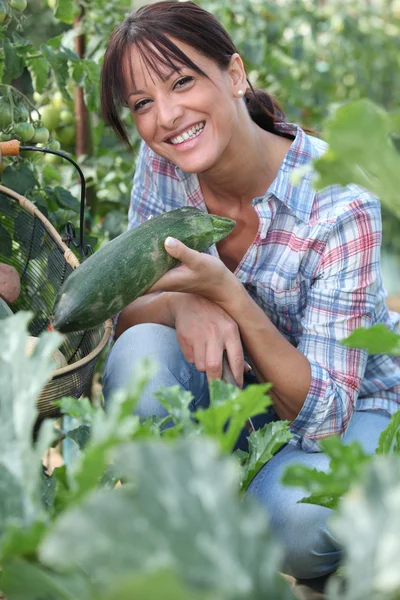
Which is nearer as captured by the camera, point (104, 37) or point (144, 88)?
point (144, 88)

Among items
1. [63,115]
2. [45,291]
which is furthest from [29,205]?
[63,115]

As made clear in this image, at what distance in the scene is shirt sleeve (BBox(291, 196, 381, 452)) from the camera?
1607 mm

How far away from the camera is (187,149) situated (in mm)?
1671

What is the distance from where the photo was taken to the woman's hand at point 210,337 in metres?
1.55

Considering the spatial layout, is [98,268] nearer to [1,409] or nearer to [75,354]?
[75,354]

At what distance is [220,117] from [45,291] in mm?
513

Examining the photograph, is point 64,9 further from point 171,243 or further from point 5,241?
point 171,243

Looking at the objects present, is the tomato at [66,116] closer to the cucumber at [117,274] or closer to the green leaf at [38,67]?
the green leaf at [38,67]

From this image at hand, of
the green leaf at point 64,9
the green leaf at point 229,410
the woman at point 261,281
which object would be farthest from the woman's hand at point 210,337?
the green leaf at point 64,9

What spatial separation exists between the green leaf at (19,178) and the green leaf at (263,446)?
1006 millimetres

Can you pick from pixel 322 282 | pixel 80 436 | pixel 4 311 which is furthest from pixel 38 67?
pixel 80 436

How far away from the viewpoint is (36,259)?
176 centimetres

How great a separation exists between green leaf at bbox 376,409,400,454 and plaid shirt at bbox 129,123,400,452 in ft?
1.75

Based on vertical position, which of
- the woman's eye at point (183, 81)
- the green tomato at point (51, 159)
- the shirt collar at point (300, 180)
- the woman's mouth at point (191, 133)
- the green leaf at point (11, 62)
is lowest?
the shirt collar at point (300, 180)
